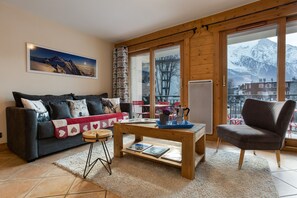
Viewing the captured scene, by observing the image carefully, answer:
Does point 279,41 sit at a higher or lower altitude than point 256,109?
higher

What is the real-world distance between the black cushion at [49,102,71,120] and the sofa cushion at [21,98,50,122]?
0.13m

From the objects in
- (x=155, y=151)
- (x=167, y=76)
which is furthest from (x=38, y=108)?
(x=167, y=76)

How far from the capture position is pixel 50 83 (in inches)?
122

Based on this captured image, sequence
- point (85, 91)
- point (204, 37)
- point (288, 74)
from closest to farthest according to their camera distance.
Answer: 1. point (288, 74)
2. point (204, 37)
3. point (85, 91)

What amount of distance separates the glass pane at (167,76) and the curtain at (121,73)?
829 millimetres

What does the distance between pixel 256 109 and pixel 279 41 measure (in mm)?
1188

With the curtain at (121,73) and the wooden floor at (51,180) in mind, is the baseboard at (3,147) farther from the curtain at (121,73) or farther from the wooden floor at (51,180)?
the curtain at (121,73)

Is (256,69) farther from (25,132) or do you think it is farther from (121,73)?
(25,132)

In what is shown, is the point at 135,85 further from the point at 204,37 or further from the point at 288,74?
the point at 288,74

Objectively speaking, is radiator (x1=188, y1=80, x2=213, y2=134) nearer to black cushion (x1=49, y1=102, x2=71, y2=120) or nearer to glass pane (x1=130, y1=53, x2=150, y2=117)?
glass pane (x1=130, y1=53, x2=150, y2=117)


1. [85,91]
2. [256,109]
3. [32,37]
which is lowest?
[256,109]

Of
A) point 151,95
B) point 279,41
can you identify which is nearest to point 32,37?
point 151,95

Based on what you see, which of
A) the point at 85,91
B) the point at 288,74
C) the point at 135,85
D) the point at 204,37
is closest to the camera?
the point at 288,74

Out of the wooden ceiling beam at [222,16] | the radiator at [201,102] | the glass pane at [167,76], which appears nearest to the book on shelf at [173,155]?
the radiator at [201,102]
